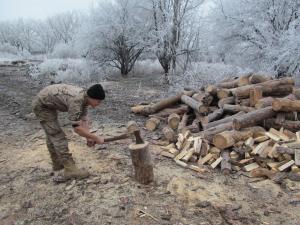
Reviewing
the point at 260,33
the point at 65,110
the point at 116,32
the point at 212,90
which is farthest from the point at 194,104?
the point at 116,32

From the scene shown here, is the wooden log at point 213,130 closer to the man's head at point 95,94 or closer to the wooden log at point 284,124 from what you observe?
the wooden log at point 284,124

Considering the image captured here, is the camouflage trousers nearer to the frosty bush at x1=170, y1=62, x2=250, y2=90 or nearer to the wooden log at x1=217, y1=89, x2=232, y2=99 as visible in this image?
the wooden log at x1=217, y1=89, x2=232, y2=99

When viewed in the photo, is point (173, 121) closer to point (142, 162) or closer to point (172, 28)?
point (142, 162)

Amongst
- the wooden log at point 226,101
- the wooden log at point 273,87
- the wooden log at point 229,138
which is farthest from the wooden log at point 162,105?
the wooden log at point 229,138

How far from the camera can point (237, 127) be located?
5.85 metres

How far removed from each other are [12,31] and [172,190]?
64.4m

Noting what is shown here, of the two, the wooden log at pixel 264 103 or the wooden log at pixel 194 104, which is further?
the wooden log at pixel 194 104

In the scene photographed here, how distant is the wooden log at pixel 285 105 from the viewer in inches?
234

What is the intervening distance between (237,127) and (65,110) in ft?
9.71

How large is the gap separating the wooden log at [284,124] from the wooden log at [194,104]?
4.54ft

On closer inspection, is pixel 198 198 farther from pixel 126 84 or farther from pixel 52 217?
pixel 126 84

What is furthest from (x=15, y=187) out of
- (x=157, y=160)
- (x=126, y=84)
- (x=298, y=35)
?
(x=126, y=84)

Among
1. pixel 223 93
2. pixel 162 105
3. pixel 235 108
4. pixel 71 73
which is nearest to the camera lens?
pixel 235 108

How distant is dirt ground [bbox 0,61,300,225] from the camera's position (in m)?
3.98
